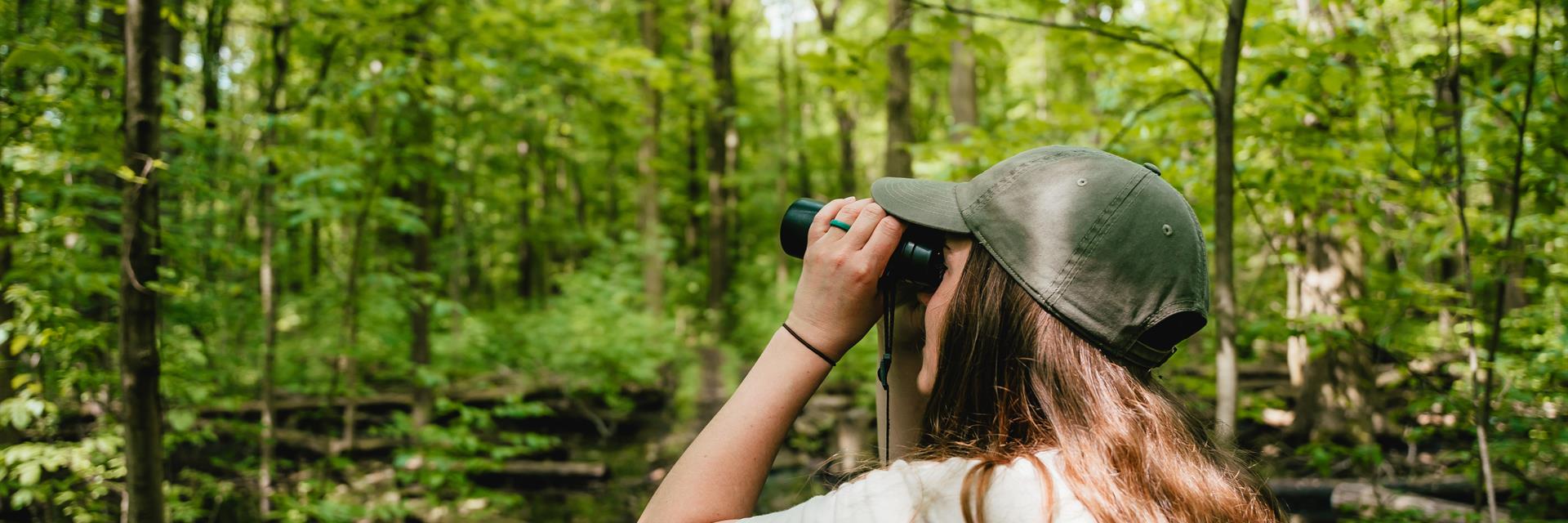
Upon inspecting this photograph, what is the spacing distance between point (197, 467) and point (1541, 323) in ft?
27.1

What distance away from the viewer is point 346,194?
464 cm

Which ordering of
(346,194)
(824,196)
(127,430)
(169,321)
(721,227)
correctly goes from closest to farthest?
1. (127,430)
2. (169,321)
3. (346,194)
4. (721,227)
5. (824,196)

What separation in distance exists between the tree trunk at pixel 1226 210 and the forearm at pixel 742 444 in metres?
1.31

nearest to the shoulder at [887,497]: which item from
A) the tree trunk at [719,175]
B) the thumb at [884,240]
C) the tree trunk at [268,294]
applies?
the thumb at [884,240]

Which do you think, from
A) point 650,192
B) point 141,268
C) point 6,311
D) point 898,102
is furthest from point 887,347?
point 650,192

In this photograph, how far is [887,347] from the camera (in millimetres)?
1048

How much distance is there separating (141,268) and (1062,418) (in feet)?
7.40

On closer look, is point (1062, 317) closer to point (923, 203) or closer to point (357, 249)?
point (923, 203)

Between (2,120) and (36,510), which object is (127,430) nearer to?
(2,120)

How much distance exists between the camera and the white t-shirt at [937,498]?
779 mm

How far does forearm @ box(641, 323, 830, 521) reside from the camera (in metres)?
0.87

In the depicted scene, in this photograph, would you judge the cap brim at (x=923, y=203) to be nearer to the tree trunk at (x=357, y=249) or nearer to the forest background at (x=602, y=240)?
the forest background at (x=602, y=240)

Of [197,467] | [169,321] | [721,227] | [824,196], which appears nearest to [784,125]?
[721,227]

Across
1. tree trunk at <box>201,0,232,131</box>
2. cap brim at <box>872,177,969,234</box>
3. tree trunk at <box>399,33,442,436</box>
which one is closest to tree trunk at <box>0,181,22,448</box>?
tree trunk at <box>201,0,232,131</box>
